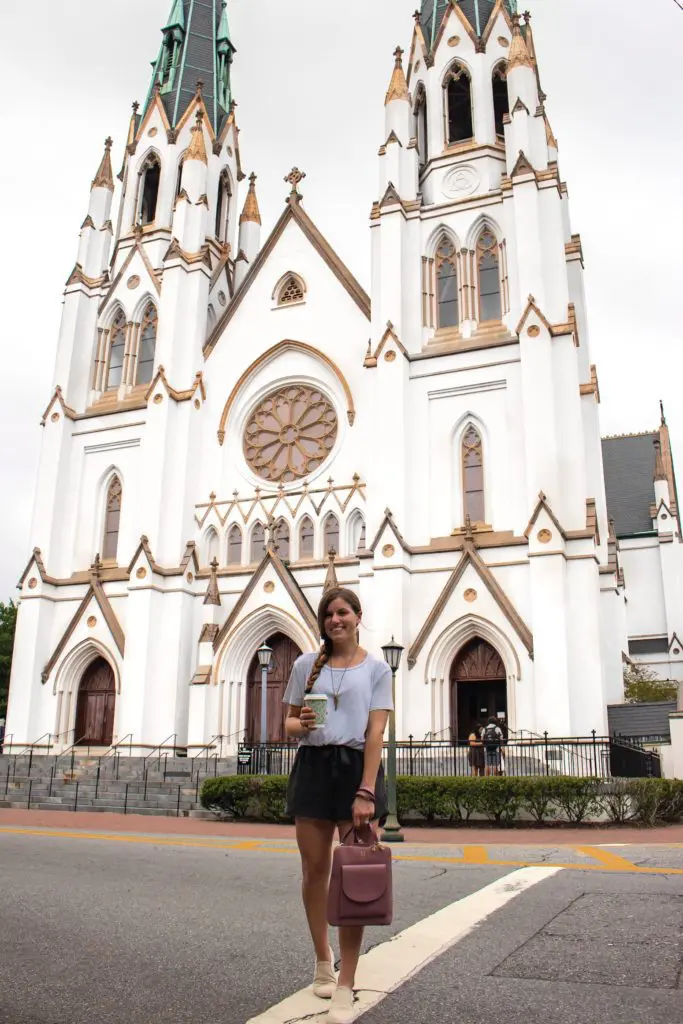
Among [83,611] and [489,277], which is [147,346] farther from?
[489,277]

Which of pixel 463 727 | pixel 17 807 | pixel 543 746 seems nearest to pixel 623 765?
pixel 543 746

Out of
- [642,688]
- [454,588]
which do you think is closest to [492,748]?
[454,588]

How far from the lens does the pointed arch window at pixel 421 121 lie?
102 feet

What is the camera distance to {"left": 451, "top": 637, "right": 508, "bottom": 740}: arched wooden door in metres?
24.0

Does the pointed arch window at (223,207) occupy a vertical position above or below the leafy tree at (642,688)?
above

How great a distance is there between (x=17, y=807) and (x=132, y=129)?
1114 inches

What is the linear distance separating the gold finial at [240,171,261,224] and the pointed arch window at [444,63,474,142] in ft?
30.6

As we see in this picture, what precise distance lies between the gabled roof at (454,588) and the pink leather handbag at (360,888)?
64.5 feet

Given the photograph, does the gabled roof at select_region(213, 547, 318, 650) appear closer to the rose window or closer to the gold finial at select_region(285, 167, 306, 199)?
the rose window

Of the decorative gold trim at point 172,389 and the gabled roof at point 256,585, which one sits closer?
the gabled roof at point 256,585

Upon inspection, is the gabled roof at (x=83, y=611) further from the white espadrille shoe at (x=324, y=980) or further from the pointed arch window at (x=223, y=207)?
the white espadrille shoe at (x=324, y=980)

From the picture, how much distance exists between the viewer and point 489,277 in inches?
1088

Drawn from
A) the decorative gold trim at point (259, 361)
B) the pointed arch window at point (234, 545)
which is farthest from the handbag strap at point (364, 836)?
the decorative gold trim at point (259, 361)

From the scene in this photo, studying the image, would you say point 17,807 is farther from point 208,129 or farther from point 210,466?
point 208,129
